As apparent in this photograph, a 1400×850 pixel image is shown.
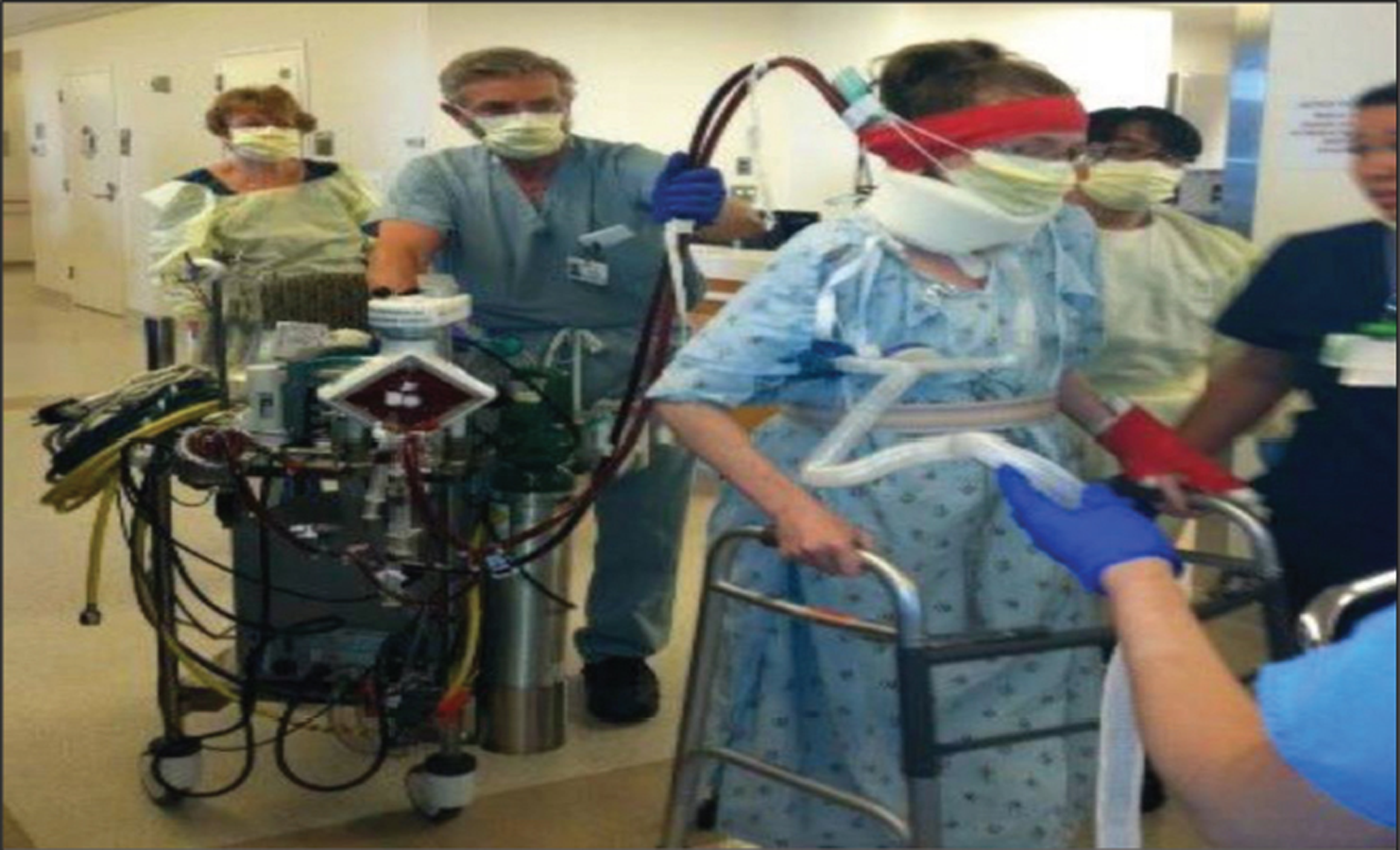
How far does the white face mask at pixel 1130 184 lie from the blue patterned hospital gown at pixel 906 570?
11.2 inches

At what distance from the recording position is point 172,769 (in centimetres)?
199

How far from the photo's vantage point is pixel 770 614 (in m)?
1.48

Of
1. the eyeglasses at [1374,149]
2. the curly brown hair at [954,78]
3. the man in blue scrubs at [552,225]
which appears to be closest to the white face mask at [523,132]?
the man in blue scrubs at [552,225]

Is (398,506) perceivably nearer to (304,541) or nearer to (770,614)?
(304,541)

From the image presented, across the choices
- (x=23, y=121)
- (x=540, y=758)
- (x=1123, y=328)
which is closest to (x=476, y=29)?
(x=23, y=121)

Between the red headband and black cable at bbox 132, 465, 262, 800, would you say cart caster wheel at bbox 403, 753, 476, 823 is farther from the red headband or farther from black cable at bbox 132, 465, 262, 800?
the red headband

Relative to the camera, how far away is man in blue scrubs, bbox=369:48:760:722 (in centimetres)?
174

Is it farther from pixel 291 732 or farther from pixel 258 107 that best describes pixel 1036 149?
pixel 291 732

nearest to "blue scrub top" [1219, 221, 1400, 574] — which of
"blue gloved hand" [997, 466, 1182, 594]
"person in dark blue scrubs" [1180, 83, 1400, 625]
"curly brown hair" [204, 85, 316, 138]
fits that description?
"person in dark blue scrubs" [1180, 83, 1400, 625]

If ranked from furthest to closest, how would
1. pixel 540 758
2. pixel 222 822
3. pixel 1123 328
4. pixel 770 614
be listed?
1. pixel 540 758
2. pixel 222 822
3. pixel 1123 328
4. pixel 770 614

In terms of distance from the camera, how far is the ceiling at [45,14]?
46.4 inches

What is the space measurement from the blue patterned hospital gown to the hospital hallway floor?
0.97 feet

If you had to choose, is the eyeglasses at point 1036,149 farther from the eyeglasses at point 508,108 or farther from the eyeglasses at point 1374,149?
the eyeglasses at point 508,108

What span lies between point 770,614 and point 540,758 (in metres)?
0.83
